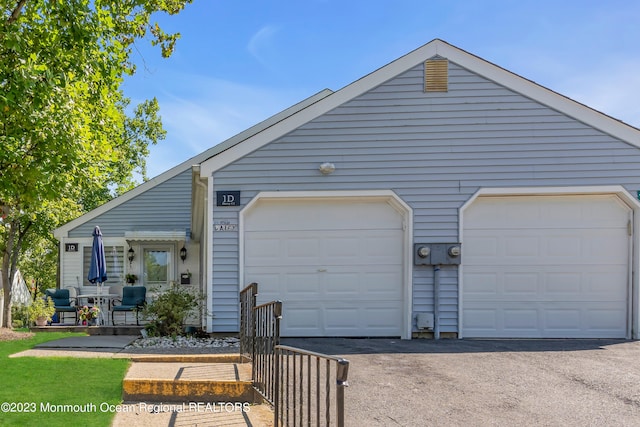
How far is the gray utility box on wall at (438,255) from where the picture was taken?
23.4ft

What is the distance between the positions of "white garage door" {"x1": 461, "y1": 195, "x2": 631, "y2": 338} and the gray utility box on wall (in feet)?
0.69

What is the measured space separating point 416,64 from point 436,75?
371mm

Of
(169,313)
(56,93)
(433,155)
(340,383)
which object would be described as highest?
(56,93)

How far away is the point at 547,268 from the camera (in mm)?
7234

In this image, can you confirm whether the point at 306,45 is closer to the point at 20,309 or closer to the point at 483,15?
the point at 483,15

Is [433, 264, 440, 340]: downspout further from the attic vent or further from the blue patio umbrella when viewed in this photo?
the blue patio umbrella

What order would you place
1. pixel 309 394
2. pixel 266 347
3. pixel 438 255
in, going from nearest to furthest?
1. pixel 309 394
2. pixel 266 347
3. pixel 438 255

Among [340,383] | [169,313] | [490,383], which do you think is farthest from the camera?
[169,313]

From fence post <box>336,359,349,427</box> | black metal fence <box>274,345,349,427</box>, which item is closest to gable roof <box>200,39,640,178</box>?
black metal fence <box>274,345,349,427</box>

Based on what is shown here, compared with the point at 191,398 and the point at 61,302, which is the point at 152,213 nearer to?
the point at 61,302

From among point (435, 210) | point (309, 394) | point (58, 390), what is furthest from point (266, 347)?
point (435, 210)

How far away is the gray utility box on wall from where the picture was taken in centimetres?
712

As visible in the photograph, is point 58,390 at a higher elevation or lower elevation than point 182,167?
lower

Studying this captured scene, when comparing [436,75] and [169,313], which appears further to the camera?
[436,75]
